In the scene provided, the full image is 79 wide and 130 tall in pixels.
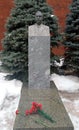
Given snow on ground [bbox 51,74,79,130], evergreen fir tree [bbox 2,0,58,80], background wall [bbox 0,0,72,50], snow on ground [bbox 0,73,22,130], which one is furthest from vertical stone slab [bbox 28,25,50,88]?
background wall [bbox 0,0,72,50]

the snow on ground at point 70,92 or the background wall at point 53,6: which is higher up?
the background wall at point 53,6

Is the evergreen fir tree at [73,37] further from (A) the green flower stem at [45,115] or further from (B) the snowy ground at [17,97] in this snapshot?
(A) the green flower stem at [45,115]

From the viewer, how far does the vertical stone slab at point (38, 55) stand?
5.50 metres

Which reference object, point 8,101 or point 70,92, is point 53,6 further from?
point 8,101

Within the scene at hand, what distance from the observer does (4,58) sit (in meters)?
6.51

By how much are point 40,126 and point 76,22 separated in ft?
13.0

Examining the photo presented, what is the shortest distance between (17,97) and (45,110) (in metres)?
1.61

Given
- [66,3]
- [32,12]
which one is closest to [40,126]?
[32,12]

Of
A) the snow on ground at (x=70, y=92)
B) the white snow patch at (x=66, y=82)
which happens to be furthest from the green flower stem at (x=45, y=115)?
the white snow patch at (x=66, y=82)

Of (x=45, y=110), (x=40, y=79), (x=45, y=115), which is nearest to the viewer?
(x=45, y=115)

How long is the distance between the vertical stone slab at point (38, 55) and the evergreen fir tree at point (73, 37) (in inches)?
59.8

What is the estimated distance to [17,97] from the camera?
5.68 metres

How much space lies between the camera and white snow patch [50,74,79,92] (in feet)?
20.8

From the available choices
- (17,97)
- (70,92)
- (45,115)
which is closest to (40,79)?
(17,97)
